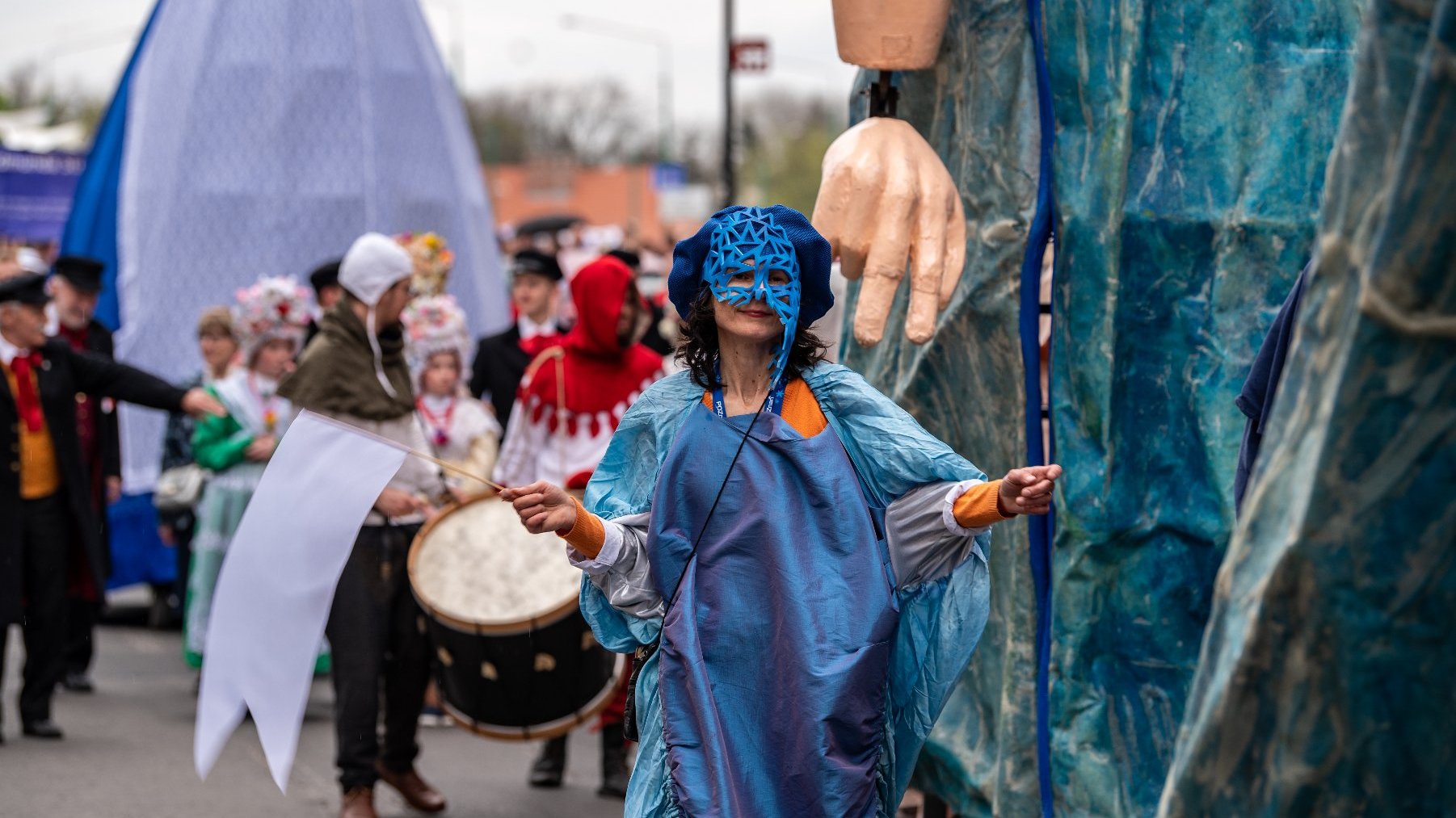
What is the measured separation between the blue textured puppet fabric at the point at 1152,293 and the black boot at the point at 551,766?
115 inches

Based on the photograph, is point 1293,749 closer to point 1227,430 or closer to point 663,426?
point 663,426

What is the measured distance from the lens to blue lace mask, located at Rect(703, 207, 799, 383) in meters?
4.05

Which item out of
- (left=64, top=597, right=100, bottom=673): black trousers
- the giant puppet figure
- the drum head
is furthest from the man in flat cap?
the giant puppet figure

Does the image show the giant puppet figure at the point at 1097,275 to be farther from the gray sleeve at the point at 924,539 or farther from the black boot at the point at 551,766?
the black boot at the point at 551,766

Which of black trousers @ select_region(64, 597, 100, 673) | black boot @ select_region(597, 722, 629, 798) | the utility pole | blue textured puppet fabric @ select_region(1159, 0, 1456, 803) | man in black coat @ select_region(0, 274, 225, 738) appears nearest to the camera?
blue textured puppet fabric @ select_region(1159, 0, 1456, 803)

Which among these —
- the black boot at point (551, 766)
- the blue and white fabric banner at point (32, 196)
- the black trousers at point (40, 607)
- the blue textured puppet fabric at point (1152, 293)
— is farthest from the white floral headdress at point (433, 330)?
the blue and white fabric banner at point (32, 196)

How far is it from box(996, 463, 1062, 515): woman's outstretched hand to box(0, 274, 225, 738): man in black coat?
16.2 feet

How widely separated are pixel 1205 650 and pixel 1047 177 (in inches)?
101

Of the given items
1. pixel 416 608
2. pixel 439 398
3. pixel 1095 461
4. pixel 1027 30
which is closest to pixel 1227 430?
pixel 1095 461

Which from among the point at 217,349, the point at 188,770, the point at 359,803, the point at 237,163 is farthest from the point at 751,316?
the point at 237,163

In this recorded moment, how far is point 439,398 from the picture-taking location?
8.35m

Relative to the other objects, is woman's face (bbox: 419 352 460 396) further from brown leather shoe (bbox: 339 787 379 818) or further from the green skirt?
brown leather shoe (bbox: 339 787 379 818)

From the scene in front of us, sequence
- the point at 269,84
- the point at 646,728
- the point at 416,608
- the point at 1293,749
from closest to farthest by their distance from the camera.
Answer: the point at 1293,749 < the point at 646,728 < the point at 416,608 < the point at 269,84

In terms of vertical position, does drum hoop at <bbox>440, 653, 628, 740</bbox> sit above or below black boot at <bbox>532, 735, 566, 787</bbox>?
above
